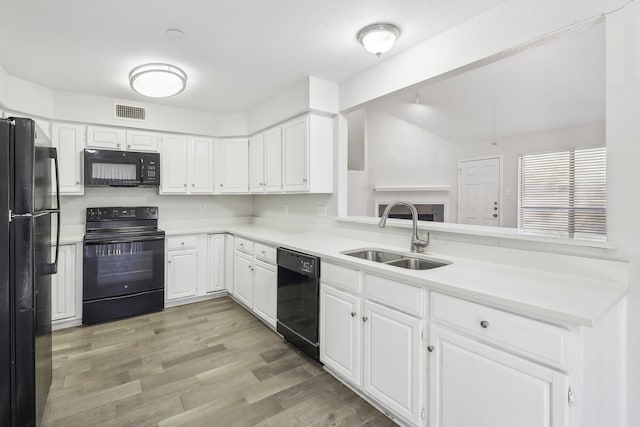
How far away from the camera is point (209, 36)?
227cm

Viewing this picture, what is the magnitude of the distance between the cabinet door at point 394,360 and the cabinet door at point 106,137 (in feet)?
11.0

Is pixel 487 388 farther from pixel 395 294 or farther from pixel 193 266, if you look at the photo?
pixel 193 266

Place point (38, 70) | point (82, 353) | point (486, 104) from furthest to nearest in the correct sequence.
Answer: point (486, 104)
point (38, 70)
point (82, 353)

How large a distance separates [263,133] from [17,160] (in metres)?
2.56

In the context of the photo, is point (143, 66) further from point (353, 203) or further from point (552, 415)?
point (353, 203)

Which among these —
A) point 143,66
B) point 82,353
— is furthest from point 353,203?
point 82,353

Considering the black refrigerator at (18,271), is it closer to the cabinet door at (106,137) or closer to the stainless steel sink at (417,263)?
the stainless steel sink at (417,263)

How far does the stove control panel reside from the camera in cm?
359

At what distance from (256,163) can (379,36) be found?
2321 mm

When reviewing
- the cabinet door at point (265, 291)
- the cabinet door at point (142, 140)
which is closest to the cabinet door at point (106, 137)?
the cabinet door at point (142, 140)

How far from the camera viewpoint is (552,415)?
1146 mm

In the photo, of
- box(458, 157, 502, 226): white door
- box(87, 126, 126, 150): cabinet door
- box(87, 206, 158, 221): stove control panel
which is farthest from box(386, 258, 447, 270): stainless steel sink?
box(458, 157, 502, 226): white door

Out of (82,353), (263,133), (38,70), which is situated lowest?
(82,353)

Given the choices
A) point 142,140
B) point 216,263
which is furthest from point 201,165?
point 216,263
